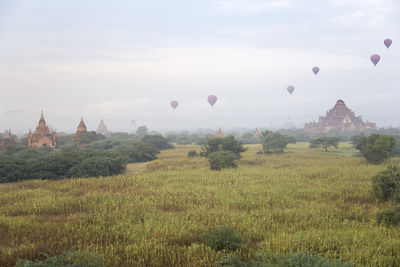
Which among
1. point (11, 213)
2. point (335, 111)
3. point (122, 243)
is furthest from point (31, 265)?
point (335, 111)

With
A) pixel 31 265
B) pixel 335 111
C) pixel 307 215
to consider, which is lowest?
pixel 307 215

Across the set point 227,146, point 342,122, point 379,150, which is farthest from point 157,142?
point 342,122

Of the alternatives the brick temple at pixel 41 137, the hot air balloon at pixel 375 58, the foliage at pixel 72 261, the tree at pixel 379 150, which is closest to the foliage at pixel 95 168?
the foliage at pixel 72 261

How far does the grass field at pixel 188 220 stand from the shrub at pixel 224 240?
331 millimetres

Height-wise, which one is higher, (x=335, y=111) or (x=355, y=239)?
(x=335, y=111)

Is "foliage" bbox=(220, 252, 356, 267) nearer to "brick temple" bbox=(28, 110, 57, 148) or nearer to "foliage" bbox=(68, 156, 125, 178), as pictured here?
"foliage" bbox=(68, 156, 125, 178)

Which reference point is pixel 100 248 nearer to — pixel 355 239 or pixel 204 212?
pixel 204 212

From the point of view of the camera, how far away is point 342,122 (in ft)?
455

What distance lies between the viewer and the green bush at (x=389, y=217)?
11797mm

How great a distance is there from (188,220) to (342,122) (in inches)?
5668

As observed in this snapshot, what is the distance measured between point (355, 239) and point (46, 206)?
14.3 m

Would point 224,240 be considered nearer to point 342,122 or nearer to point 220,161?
point 220,161

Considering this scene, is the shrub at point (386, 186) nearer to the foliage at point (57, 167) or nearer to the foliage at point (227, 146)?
the foliage at point (57, 167)

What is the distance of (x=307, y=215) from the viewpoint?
13414 mm
